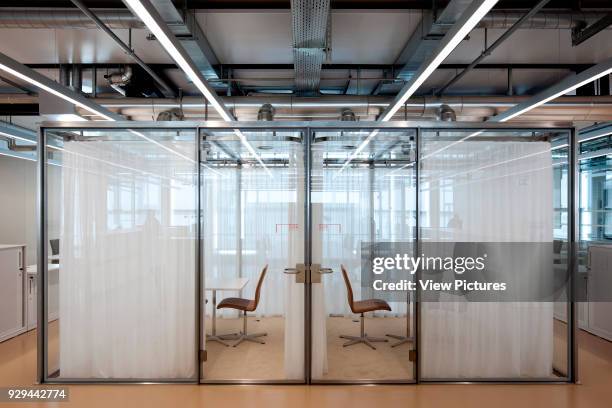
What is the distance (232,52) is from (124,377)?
3.65 metres

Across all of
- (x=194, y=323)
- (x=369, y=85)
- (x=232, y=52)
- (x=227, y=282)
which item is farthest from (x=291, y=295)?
(x=369, y=85)

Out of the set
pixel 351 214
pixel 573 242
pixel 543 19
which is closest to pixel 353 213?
pixel 351 214

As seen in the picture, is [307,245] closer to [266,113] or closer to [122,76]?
[266,113]

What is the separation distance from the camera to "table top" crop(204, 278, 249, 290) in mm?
3498

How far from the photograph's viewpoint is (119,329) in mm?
3336

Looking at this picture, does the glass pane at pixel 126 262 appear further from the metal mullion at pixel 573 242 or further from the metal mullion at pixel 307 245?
the metal mullion at pixel 573 242

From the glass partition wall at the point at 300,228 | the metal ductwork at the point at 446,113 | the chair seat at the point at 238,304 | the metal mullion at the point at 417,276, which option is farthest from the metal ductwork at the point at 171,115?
the metal ductwork at the point at 446,113

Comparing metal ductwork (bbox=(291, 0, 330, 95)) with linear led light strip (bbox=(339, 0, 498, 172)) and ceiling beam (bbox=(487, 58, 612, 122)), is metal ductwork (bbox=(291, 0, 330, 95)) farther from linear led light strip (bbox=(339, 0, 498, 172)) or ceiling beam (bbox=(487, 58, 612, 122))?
ceiling beam (bbox=(487, 58, 612, 122))

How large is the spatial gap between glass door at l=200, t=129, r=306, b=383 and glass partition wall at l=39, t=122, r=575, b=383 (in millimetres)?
13

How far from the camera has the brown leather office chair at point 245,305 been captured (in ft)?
11.8

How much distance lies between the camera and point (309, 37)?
3.01 metres

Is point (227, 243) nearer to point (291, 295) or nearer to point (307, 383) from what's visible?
point (291, 295)

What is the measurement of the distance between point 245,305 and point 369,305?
130cm

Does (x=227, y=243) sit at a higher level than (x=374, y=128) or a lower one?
lower
